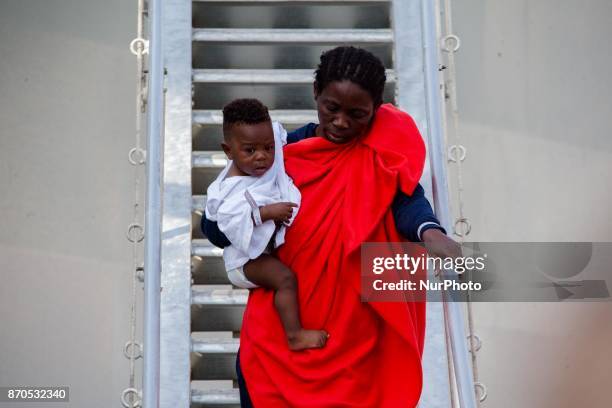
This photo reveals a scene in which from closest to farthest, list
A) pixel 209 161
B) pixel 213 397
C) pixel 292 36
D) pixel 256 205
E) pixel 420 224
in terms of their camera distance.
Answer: pixel 420 224 < pixel 256 205 < pixel 213 397 < pixel 209 161 < pixel 292 36

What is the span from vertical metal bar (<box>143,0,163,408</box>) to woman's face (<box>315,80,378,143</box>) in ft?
3.38

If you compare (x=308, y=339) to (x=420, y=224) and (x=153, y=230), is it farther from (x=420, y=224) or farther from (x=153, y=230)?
(x=153, y=230)

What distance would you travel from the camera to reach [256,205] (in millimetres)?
2602

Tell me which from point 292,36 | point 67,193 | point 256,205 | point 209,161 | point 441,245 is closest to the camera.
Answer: point 441,245

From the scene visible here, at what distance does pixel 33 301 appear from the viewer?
5262 millimetres

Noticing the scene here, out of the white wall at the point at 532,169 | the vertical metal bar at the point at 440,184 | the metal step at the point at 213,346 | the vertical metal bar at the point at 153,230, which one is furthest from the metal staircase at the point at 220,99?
the white wall at the point at 532,169

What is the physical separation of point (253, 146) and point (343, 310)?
0.43 metres

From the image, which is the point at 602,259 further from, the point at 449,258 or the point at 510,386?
the point at 449,258

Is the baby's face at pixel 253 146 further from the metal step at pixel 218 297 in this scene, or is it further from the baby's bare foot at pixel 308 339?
the metal step at pixel 218 297

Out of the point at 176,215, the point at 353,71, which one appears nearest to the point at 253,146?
the point at 353,71

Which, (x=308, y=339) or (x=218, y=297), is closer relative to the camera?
(x=308, y=339)

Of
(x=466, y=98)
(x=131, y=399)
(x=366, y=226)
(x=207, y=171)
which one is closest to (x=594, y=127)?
(x=466, y=98)

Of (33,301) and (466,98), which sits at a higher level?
(466,98)

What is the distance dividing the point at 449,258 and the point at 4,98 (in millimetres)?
3506
